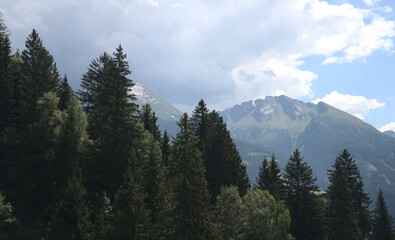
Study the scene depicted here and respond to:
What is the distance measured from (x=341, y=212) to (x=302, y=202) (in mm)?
8106

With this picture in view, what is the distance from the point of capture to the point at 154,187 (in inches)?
1371

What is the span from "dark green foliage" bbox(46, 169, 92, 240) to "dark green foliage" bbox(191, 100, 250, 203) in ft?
72.6

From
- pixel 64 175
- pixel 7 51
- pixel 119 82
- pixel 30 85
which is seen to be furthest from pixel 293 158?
pixel 7 51

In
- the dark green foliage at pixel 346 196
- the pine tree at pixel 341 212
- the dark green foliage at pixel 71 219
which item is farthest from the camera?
the dark green foliage at pixel 346 196

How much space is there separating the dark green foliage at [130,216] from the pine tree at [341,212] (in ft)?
109

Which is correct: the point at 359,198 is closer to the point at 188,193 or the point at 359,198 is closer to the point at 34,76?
the point at 188,193

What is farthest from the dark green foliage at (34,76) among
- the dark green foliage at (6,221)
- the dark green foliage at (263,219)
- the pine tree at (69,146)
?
the dark green foliage at (263,219)

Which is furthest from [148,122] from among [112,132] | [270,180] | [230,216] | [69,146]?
[230,216]

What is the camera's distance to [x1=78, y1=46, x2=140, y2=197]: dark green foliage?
35750 millimetres

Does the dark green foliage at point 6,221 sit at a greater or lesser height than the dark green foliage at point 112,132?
lesser

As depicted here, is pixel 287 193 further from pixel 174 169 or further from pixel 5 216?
pixel 5 216

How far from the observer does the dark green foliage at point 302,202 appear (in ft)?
169

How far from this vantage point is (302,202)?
2094 inches

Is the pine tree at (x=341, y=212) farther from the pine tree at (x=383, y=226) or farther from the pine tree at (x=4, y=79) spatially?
the pine tree at (x=4, y=79)
